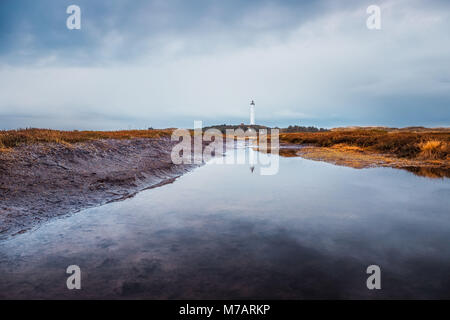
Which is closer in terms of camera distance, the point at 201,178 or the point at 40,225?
the point at 40,225

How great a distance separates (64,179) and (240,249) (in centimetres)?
708

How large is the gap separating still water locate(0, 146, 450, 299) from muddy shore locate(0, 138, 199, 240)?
78 centimetres

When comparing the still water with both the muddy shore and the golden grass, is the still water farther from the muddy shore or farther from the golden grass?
the golden grass

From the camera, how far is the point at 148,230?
5754 millimetres

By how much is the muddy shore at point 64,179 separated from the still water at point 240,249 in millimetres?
775

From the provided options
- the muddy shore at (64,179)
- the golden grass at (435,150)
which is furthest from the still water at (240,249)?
the golden grass at (435,150)

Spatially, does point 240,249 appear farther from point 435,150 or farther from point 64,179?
point 435,150

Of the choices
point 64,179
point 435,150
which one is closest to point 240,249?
point 64,179

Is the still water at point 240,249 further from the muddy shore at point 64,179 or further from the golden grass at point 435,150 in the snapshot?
the golden grass at point 435,150

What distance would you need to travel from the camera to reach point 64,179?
895 centimetres

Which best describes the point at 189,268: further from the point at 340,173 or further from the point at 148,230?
the point at 340,173

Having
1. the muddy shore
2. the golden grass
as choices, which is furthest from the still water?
the golden grass
